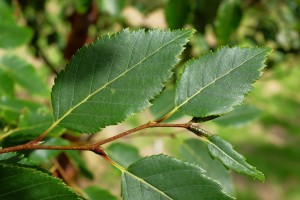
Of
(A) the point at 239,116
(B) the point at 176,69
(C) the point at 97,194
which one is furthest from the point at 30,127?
(B) the point at 176,69

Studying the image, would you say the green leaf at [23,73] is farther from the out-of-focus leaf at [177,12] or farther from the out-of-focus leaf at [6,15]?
the out-of-focus leaf at [177,12]

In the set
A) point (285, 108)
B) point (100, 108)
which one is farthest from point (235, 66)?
point (285, 108)

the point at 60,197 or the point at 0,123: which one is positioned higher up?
the point at 0,123

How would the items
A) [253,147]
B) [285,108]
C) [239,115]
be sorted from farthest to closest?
[285,108], [253,147], [239,115]

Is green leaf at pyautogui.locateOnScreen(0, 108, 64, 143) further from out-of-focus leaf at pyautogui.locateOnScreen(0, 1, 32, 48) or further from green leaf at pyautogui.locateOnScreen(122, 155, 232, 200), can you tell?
out-of-focus leaf at pyautogui.locateOnScreen(0, 1, 32, 48)

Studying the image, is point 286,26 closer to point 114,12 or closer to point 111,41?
point 114,12

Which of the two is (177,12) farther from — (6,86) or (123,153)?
(6,86)

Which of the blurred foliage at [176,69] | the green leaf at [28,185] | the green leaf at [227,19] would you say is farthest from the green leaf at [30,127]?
the green leaf at [227,19]

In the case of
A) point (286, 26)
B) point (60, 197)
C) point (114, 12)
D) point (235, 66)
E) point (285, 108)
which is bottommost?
point (60, 197)
